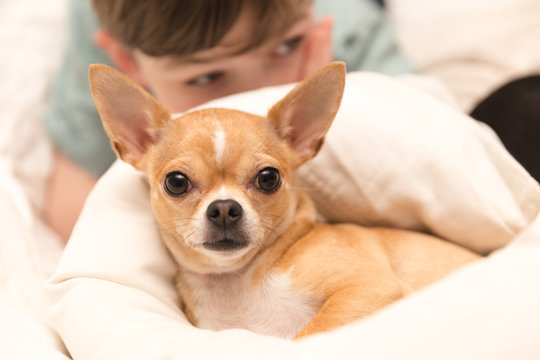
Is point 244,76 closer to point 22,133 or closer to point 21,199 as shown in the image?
point 21,199

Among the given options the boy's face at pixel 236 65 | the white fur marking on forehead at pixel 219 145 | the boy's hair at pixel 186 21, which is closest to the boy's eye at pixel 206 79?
the boy's face at pixel 236 65

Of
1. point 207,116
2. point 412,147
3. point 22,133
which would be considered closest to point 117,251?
point 207,116

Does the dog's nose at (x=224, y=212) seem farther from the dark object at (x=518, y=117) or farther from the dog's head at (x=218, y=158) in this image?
the dark object at (x=518, y=117)

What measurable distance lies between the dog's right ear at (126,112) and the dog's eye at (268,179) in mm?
344

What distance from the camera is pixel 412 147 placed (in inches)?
60.6

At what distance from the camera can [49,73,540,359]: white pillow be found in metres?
1.12

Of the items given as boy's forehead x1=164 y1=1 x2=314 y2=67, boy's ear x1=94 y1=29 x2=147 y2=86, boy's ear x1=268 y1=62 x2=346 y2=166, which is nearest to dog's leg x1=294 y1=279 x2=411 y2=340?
boy's ear x1=268 y1=62 x2=346 y2=166

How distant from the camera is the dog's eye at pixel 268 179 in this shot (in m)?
1.40

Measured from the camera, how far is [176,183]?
1374 millimetres

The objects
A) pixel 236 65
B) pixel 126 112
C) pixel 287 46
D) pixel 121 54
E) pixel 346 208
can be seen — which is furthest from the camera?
pixel 121 54

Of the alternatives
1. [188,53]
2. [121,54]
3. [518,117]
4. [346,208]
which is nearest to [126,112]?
[188,53]

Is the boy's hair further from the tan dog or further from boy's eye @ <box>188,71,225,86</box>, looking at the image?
the tan dog

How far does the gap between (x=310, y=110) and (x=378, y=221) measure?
1.52ft

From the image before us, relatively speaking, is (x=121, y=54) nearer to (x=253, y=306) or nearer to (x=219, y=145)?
(x=219, y=145)
